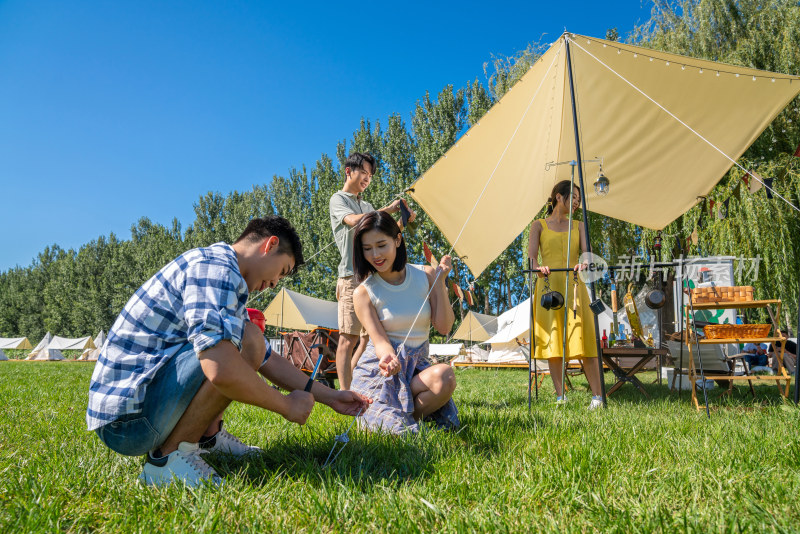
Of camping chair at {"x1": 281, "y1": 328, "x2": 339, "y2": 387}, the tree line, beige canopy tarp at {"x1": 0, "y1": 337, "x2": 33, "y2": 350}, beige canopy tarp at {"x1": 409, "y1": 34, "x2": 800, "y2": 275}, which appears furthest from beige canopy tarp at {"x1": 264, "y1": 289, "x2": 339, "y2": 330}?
beige canopy tarp at {"x1": 0, "y1": 337, "x2": 33, "y2": 350}

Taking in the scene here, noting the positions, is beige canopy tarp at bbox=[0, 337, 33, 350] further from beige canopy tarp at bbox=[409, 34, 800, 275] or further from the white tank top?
the white tank top

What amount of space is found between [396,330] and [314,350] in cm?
341

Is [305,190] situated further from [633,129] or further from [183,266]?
[183,266]

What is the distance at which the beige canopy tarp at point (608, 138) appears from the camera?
4234mm

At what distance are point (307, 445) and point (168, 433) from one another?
0.61 m

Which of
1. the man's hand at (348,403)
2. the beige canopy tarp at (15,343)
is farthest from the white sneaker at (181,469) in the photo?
the beige canopy tarp at (15,343)

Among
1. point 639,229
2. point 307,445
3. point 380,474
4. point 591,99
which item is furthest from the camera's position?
point 639,229

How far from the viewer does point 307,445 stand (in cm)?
202

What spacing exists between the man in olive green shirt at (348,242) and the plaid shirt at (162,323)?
2109 mm

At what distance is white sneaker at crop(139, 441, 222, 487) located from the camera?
5.05ft

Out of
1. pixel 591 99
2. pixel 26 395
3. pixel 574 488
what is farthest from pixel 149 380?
pixel 591 99

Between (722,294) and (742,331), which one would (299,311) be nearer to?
(722,294)

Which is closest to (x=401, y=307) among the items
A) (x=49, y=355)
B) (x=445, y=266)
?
(x=445, y=266)

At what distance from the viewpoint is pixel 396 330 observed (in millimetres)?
2574
